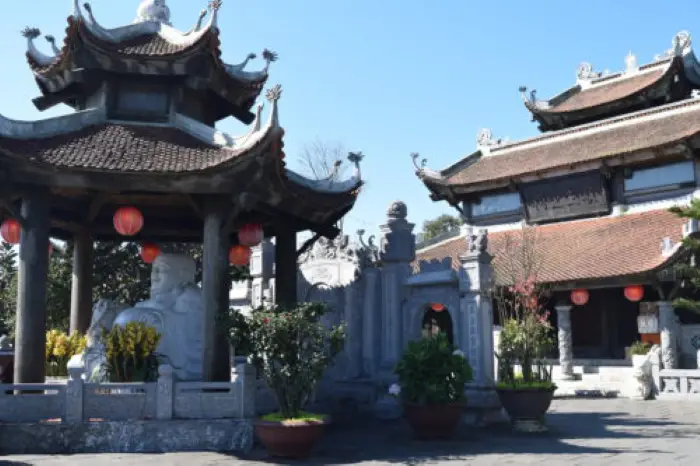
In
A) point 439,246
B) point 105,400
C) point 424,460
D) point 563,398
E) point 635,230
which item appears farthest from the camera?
point 439,246

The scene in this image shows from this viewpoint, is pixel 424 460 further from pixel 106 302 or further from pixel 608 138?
pixel 608 138

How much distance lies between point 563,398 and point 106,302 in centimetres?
1235

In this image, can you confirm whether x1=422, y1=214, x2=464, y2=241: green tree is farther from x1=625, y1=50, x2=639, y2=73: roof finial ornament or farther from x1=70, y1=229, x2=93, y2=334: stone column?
x1=70, y1=229, x2=93, y2=334: stone column

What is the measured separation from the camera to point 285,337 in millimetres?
8977

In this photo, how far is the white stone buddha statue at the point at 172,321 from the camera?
11398mm

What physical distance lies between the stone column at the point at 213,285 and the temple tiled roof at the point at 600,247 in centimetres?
1020

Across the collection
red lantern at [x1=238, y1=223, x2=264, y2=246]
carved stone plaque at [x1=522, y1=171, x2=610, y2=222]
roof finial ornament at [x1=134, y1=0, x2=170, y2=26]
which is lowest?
red lantern at [x1=238, y1=223, x2=264, y2=246]

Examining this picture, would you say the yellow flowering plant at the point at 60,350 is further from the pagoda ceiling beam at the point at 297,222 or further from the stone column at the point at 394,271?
the stone column at the point at 394,271

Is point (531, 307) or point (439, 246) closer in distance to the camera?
point (531, 307)

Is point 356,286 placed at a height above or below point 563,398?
above

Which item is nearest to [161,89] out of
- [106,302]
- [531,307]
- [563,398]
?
[106,302]

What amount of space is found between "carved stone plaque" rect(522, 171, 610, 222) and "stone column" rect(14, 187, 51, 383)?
1966 cm

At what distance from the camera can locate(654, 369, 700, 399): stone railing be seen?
17062 mm

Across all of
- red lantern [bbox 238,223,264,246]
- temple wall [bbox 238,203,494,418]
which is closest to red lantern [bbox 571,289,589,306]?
temple wall [bbox 238,203,494,418]
